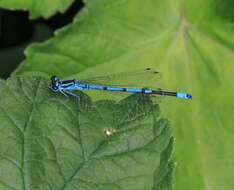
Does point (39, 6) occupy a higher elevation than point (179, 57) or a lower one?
→ higher

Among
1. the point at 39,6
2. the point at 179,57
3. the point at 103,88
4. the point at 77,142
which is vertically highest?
the point at 39,6

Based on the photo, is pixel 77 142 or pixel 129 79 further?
pixel 129 79

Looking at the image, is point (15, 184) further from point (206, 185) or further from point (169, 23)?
point (169, 23)

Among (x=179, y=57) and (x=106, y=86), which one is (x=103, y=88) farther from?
(x=179, y=57)

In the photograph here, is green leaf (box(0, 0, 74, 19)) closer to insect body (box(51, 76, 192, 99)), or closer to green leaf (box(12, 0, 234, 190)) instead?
green leaf (box(12, 0, 234, 190))

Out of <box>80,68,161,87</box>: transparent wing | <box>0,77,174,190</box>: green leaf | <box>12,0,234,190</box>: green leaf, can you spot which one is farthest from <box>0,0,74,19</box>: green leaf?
<box>0,77,174,190</box>: green leaf

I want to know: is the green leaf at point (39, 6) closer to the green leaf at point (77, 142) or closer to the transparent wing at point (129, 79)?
the transparent wing at point (129, 79)

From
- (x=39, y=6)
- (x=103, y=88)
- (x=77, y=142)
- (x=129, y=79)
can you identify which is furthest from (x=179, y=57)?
(x=77, y=142)
